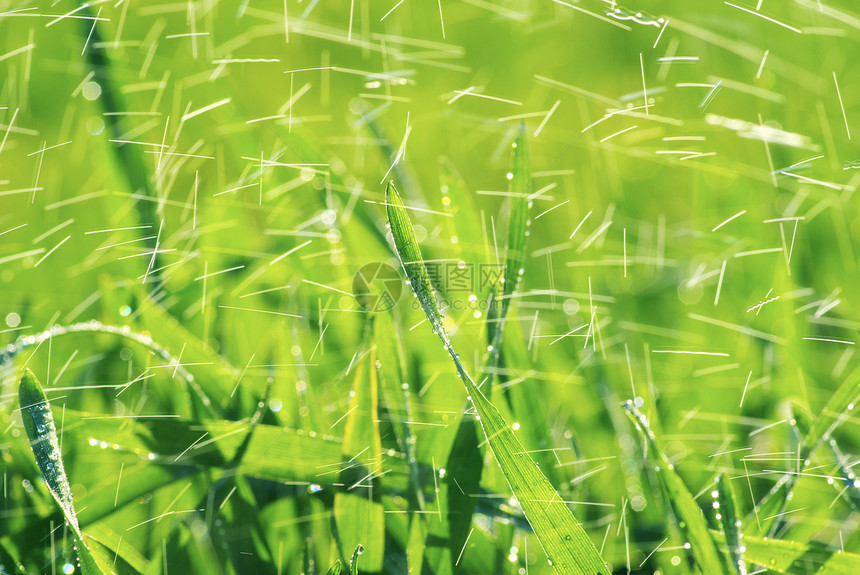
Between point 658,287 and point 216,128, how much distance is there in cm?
71

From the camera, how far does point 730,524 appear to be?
0.50 meters

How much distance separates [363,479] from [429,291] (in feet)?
0.57

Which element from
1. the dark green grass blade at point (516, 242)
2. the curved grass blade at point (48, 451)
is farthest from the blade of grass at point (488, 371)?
the curved grass blade at point (48, 451)

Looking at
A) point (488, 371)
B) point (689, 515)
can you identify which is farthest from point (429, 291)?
point (689, 515)

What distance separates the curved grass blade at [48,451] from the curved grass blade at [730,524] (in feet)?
1.39

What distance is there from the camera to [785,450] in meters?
0.71

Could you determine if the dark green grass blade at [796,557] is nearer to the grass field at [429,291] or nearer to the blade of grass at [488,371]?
the grass field at [429,291]

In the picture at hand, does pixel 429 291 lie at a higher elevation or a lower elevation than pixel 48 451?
higher

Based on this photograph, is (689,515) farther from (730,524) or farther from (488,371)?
(488,371)

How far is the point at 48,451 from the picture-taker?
48 cm

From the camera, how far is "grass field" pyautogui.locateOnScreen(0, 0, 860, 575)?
56 centimetres

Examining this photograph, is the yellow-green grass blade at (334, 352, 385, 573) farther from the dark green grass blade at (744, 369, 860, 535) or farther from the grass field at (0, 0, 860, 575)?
the dark green grass blade at (744, 369, 860, 535)

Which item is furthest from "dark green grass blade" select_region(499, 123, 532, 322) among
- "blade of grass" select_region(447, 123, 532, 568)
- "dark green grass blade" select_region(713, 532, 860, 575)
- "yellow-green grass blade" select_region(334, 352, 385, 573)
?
"dark green grass blade" select_region(713, 532, 860, 575)

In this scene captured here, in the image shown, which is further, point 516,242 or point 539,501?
point 516,242
